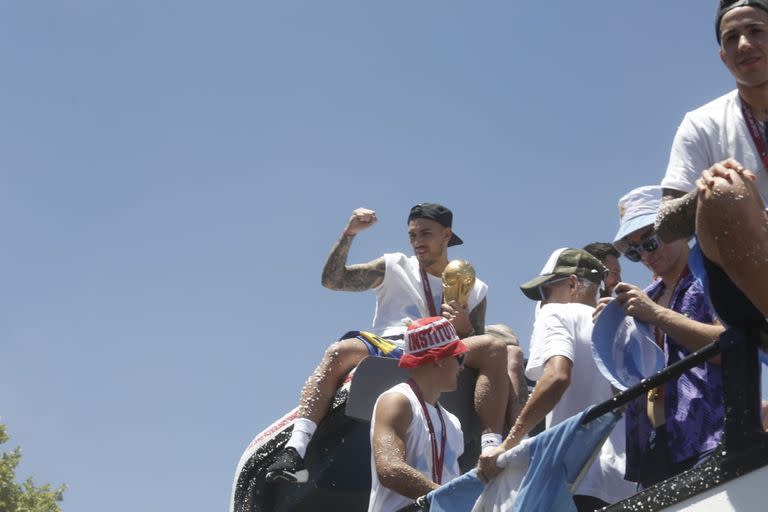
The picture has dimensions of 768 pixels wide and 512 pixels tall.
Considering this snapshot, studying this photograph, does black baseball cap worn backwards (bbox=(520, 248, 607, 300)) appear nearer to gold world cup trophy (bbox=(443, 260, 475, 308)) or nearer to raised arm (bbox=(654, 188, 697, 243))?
gold world cup trophy (bbox=(443, 260, 475, 308))

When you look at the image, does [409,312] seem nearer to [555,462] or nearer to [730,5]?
[555,462]

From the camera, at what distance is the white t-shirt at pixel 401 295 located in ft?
23.0

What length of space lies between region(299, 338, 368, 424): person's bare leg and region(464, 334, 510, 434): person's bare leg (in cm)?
67

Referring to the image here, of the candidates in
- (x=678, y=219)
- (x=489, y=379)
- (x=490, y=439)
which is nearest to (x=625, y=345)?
(x=678, y=219)

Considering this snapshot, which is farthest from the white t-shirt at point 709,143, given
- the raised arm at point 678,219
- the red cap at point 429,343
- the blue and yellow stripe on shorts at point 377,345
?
the blue and yellow stripe on shorts at point 377,345

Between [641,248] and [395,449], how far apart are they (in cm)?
139

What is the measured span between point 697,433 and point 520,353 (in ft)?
8.12

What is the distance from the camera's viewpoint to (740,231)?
10.3ft

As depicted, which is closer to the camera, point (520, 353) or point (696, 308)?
point (696, 308)

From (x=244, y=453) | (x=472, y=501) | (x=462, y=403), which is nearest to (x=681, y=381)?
(x=472, y=501)

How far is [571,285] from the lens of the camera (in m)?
5.73

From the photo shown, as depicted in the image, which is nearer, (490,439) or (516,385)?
(490,439)

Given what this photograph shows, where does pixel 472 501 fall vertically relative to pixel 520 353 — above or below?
below

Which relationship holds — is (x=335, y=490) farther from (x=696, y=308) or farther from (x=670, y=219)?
(x=670, y=219)
